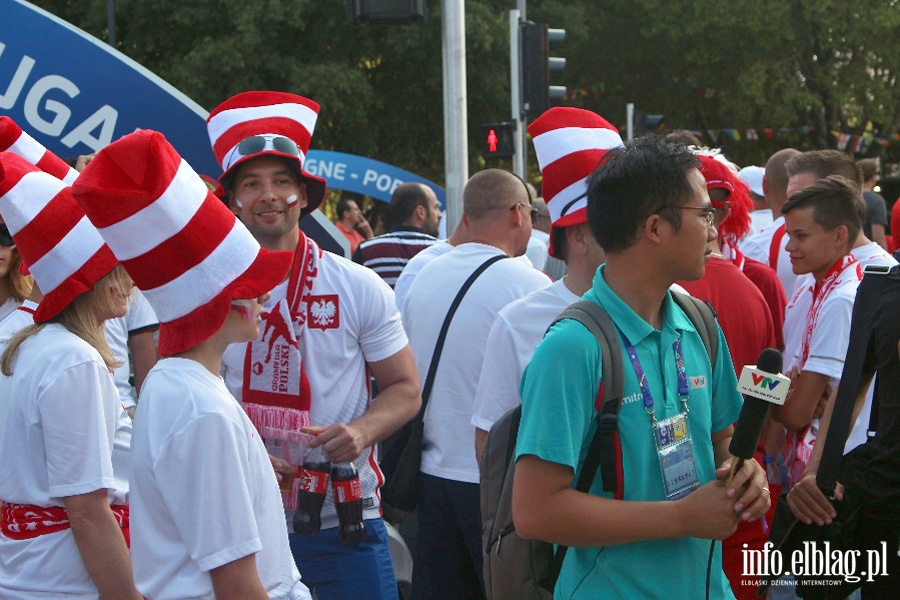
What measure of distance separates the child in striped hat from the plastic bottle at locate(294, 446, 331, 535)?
1.08m

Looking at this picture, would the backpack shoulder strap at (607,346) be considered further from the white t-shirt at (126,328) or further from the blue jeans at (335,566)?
the white t-shirt at (126,328)

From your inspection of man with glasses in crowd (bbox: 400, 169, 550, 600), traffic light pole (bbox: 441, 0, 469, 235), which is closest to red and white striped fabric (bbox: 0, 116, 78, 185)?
man with glasses in crowd (bbox: 400, 169, 550, 600)

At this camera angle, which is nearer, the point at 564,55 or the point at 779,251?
the point at 779,251

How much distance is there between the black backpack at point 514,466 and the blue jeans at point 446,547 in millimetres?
1326

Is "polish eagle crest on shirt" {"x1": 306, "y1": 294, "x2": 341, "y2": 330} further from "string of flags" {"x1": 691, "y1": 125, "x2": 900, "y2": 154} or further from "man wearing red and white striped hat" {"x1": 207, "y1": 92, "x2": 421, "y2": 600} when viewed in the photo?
"string of flags" {"x1": 691, "y1": 125, "x2": 900, "y2": 154}

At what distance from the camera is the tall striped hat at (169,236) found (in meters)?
2.54

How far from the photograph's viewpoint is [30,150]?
415 cm

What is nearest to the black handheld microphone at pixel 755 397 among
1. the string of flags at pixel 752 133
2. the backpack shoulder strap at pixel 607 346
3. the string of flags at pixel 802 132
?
the backpack shoulder strap at pixel 607 346

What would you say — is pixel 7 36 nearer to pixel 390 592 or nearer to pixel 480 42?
pixel 390 592

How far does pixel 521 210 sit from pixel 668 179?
268 cm

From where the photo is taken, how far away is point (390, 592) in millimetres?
4008

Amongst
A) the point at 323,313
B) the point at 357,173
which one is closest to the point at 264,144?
the point at 323,313

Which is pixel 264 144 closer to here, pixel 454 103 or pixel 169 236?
pixel 169 236

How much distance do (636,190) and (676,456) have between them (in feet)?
2.06
